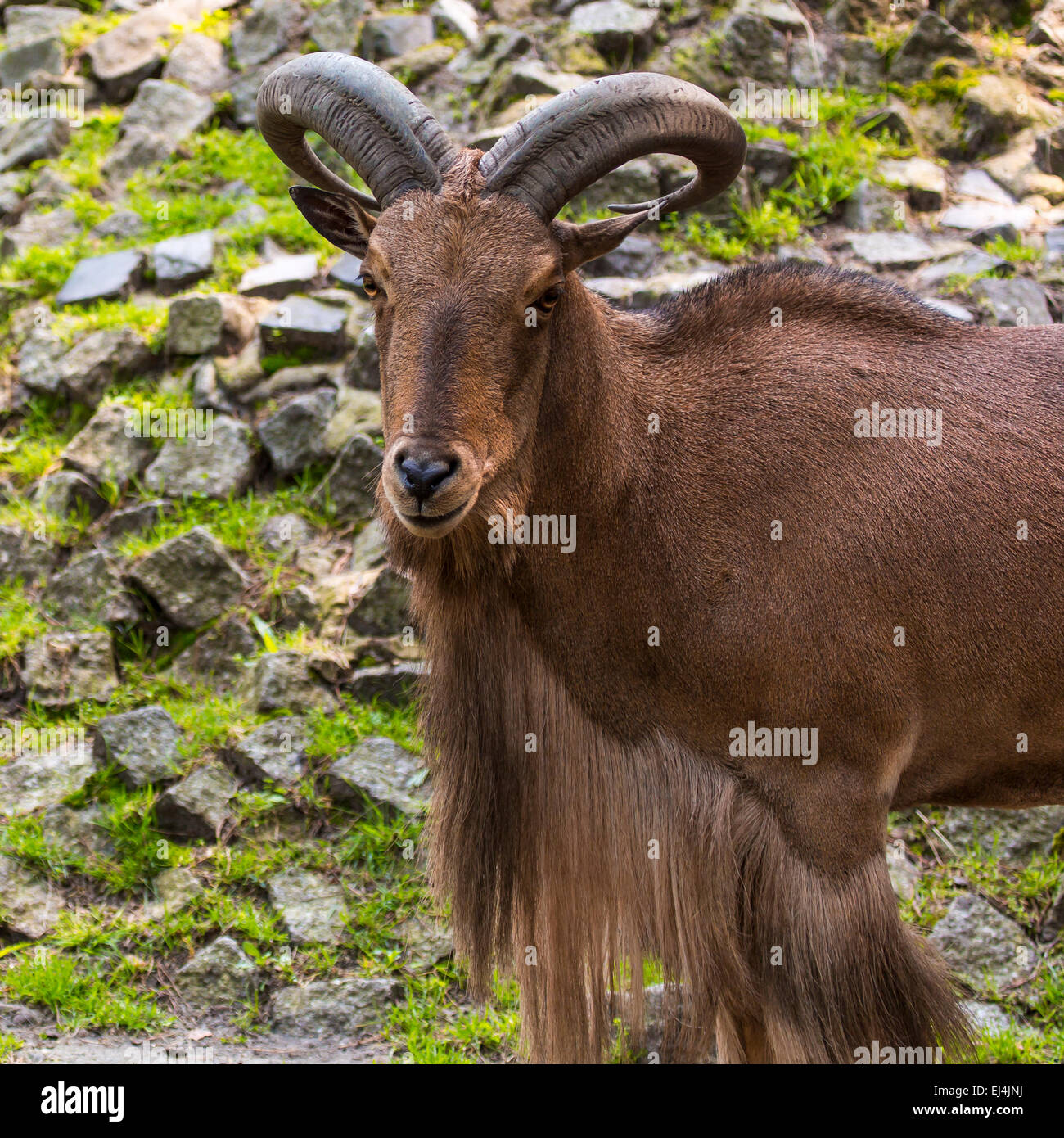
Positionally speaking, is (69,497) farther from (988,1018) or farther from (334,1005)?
(988,1018)

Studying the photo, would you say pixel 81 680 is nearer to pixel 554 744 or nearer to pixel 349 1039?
pixel 349 1039

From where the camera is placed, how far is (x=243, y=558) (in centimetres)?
759

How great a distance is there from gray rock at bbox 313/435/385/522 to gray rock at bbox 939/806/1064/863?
12.8ft

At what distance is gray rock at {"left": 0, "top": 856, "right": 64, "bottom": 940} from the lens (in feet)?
19.7

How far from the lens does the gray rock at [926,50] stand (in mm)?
9734

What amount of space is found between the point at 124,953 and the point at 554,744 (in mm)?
2658

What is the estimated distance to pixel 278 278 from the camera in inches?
345

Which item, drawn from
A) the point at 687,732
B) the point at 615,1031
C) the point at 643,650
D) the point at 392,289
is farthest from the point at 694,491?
the point at 615,1031

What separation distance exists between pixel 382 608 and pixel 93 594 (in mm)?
1839

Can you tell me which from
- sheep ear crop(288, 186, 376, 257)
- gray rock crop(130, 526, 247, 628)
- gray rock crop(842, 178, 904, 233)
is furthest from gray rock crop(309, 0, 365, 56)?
sheep ear crop(288, 186, 376, 257)

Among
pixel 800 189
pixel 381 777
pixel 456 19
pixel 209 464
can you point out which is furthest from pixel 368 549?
pixel 456 19

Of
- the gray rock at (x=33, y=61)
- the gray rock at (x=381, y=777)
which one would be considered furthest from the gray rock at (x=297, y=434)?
the gray rock at (x=33, y=61)

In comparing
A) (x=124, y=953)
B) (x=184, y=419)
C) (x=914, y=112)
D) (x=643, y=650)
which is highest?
(x=914, y=112)

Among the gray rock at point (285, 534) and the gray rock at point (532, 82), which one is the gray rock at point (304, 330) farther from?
the gray rock at point (532, 82)
